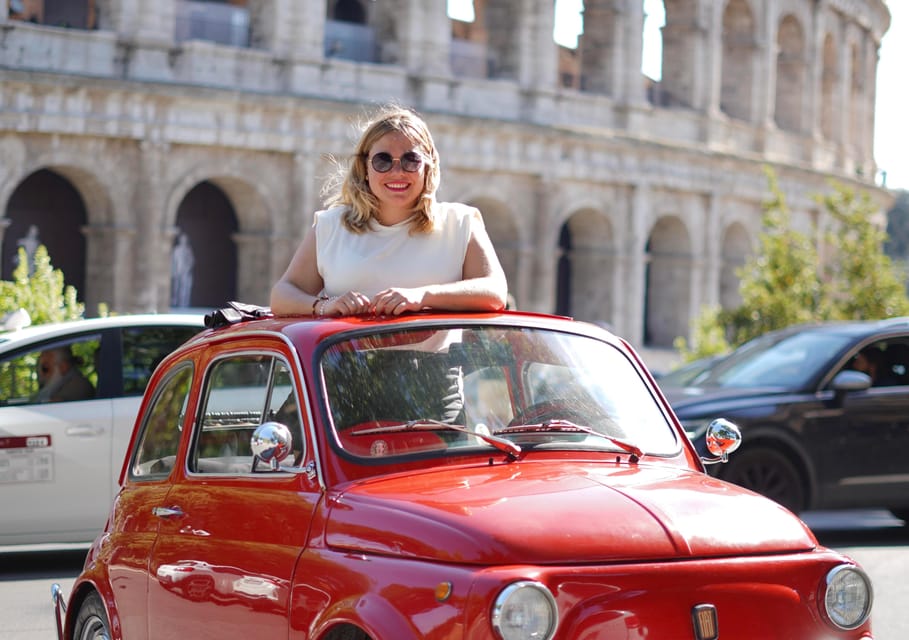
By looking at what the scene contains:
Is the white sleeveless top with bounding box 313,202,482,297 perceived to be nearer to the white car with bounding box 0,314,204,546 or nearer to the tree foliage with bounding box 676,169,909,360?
the white car with bounding box 0,314,204,546

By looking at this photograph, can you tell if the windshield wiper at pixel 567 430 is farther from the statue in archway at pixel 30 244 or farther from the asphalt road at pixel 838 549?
the statue in archway at pixel 30 244

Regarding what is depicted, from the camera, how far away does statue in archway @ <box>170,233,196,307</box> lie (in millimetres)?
32031

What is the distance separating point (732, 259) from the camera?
143ft

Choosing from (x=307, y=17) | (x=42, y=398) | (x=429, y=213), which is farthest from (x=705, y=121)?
(x=429, y=213)

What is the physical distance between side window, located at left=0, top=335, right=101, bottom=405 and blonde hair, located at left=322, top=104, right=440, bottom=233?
17.7 ft

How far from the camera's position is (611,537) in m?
3.84

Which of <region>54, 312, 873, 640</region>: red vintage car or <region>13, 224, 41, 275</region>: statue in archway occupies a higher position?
<region>13, 224, 41, 275</region>: statue in archway

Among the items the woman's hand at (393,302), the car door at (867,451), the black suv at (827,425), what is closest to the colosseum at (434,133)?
the black suv at (827,425)

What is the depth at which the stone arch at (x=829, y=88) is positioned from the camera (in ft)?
155

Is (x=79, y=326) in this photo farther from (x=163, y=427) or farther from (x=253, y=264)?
(x=253, y=264)

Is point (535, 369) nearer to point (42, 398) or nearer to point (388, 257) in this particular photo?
point (388, 257)

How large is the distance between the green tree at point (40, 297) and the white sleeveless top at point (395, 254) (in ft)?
34.6

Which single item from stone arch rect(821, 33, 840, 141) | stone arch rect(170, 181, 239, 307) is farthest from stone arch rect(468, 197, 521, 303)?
stone arch rect(821, 33, 840, 141)

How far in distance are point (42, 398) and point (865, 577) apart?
7183 millimetres
